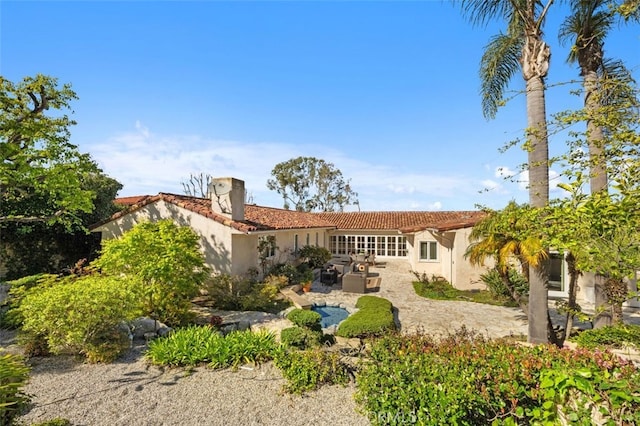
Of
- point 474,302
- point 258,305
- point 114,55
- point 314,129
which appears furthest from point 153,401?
point 314,129

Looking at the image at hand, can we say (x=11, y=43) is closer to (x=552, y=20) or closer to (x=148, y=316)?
(x=148, y=316)

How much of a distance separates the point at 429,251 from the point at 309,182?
34.1m

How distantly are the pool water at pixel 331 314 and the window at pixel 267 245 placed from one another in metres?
5.33

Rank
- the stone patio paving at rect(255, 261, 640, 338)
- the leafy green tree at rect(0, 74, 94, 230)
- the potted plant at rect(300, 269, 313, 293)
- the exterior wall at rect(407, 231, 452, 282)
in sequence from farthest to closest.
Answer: the exterior wall at rect(407, 231, 452, 282) < the potted plant at rect(300, 269, 313, 293) < the stone patio paving at rect(255, 261, 640, 338) < the leafy green tree at rect(0, 74, 94, 230)

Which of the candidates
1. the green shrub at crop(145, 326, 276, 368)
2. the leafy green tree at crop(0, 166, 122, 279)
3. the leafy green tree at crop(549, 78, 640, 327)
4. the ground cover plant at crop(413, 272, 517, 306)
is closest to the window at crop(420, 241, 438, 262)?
the ground cover plant at crop(413, 272, 517, 306)

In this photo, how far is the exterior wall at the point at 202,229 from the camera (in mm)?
15320

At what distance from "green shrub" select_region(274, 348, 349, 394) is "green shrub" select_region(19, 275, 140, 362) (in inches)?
181

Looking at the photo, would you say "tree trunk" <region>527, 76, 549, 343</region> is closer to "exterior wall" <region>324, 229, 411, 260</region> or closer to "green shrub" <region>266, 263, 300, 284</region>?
"green shrub" <region>266, 263, 300, 284</region>

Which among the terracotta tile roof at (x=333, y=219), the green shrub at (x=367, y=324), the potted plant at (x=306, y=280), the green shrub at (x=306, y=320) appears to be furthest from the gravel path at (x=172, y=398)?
the potted plant at (x=306, y=280)

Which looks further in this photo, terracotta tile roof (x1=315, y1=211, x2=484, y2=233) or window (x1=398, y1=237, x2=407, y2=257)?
terracotta tile roof (x1=315, y1=211, x2=484, y2=233)

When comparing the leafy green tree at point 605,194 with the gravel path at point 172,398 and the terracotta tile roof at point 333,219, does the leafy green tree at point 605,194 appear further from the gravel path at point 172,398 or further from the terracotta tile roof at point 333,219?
the terracotta tile roof at point 333,219

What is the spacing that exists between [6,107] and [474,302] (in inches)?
872

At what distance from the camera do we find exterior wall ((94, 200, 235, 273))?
603 inches

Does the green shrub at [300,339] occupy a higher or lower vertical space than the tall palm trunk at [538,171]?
lower
